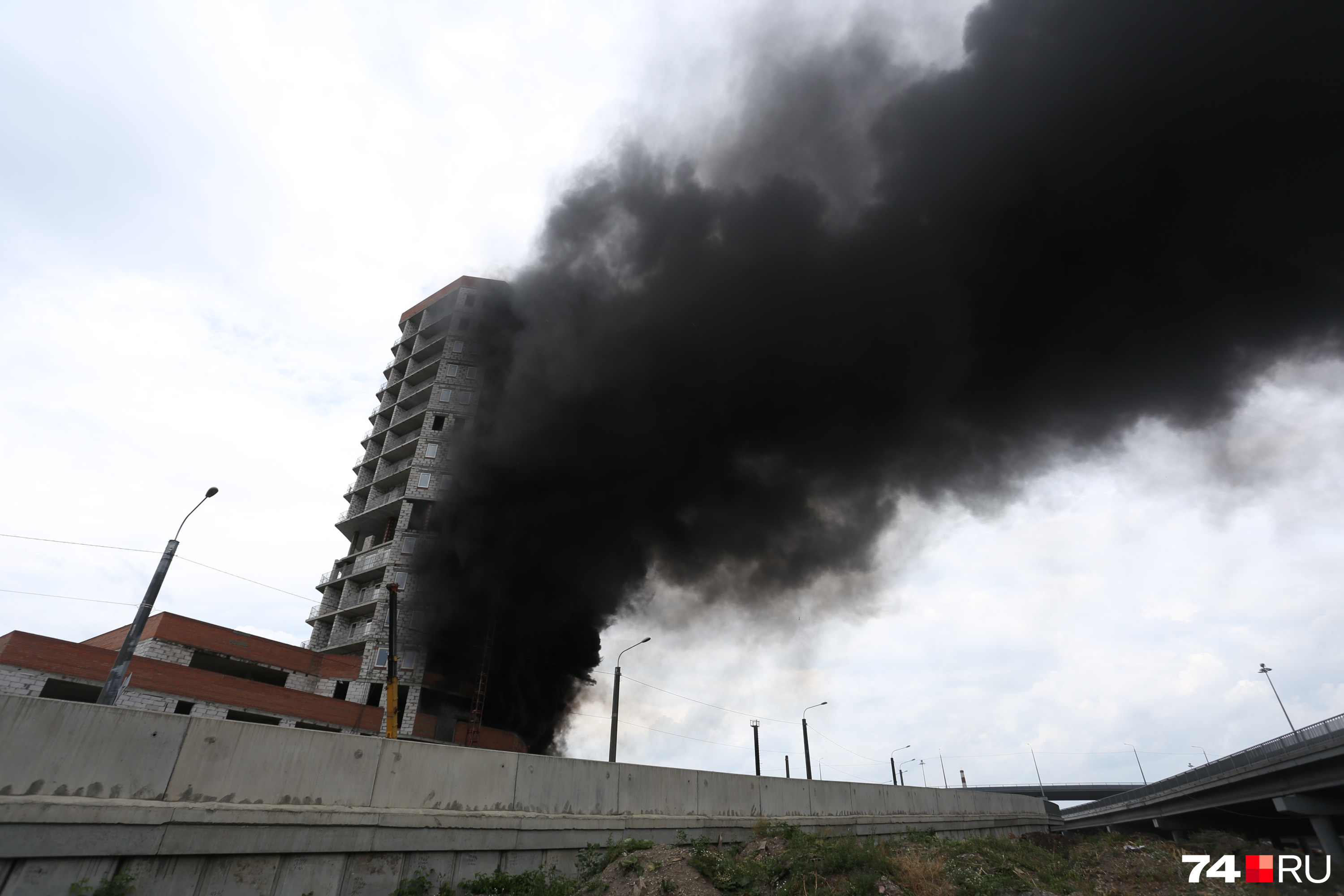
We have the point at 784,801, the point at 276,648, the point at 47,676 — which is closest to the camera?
the point at 784,801

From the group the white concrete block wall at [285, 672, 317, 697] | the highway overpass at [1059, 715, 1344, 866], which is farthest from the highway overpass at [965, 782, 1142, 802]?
the white concrete block wall at [285, 672, 317, 697]

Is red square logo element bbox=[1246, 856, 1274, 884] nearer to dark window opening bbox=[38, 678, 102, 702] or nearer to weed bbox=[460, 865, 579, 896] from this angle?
weed bbox=[460, 865, 579, 896]

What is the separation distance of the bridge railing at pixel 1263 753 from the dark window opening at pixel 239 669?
53205mm

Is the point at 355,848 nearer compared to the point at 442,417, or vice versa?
the point at 355,848

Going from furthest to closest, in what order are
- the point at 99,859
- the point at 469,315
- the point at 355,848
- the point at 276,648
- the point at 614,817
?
the point at 469,315, the point at 276,648, the point at 614,817, the point at 355,848, the point at 99,859

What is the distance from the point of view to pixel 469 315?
2373 inches

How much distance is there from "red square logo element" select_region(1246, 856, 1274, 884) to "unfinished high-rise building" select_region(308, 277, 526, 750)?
116 feet

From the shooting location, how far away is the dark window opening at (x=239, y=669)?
1494 inches

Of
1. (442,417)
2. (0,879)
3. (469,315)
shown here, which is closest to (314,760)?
(0,879)

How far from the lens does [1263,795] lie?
113 feet

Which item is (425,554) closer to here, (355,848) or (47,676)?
(47,676)

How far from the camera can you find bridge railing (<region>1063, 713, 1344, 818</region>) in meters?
28.7

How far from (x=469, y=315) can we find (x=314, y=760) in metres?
54.9

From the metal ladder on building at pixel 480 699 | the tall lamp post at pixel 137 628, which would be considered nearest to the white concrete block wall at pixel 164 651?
the metal ladder on building at pixel 480 699
